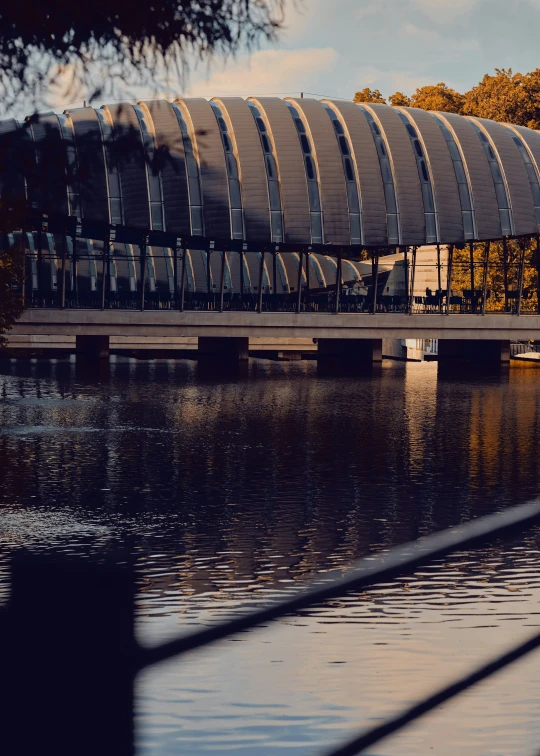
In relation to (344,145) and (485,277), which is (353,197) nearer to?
(344,145)

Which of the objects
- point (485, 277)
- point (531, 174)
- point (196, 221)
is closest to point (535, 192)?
point (531, 174)

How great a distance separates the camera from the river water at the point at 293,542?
424 inches

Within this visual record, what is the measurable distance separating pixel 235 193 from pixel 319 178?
5266 mm

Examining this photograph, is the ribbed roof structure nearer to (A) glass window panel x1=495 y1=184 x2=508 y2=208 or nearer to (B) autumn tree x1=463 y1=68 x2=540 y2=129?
(A) glass window panel x1=495 y1=184 x2=508 y2=208

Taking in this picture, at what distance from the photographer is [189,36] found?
35.1 feet

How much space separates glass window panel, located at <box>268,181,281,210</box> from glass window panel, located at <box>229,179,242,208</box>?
6.26 ft

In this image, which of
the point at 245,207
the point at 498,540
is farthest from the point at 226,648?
the point at 245,207

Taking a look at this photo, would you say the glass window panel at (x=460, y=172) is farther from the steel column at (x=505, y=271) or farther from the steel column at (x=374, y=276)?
the steel column at (x=374, y=276)

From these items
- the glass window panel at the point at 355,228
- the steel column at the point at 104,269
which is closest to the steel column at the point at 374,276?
the glass window panel at the point at 355,228

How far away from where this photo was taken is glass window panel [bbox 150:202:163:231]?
73.6 meters

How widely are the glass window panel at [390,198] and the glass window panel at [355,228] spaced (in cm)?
206

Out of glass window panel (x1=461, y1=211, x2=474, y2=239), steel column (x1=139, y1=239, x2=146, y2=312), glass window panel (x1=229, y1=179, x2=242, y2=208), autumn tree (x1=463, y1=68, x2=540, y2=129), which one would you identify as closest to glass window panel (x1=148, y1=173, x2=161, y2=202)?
steel column (x1=139, y1=239, x2=146, y2=312)

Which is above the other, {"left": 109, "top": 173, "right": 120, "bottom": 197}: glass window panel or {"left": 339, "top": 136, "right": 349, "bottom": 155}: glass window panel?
{"left": 339, "top": 136, "right": 349, "bottom": 155}: glass window panel

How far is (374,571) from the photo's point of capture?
16578 mm
